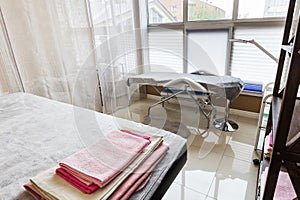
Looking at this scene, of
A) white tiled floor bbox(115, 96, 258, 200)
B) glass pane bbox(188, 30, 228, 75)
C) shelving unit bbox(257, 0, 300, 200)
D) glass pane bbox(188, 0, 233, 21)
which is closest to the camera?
shelving unit bbox(257, 0, 300, 200)

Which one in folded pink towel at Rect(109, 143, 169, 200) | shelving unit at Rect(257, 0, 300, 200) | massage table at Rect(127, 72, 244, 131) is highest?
shelving unit at Rect(257, 0, 300, 200)

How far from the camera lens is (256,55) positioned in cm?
240

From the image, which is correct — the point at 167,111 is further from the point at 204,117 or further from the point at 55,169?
the point at 55,169

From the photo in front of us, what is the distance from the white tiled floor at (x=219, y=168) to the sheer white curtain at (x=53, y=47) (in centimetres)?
158

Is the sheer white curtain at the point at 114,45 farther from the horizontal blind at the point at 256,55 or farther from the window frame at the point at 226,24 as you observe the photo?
the horizontal blind at the point at 256,55

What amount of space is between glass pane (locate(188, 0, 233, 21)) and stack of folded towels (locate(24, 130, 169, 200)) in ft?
7.41

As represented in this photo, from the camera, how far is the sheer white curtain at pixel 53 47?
1833 mm

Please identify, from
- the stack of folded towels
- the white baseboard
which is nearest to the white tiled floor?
the white baseboard

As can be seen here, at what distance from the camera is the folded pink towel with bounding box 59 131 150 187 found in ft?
2.27

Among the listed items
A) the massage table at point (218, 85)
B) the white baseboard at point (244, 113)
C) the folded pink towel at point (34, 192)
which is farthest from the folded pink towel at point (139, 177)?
the white baseboard at point (244, 113)

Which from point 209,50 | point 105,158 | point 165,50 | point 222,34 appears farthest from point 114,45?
point 105,158

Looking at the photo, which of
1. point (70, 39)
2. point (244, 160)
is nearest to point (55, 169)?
point (244, 160)

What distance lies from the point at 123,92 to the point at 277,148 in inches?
96.2

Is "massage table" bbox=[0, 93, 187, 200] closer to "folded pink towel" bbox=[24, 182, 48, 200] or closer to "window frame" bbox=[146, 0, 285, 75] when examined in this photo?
"folded pink towel" bbox=[24, 182, 48, 200]
